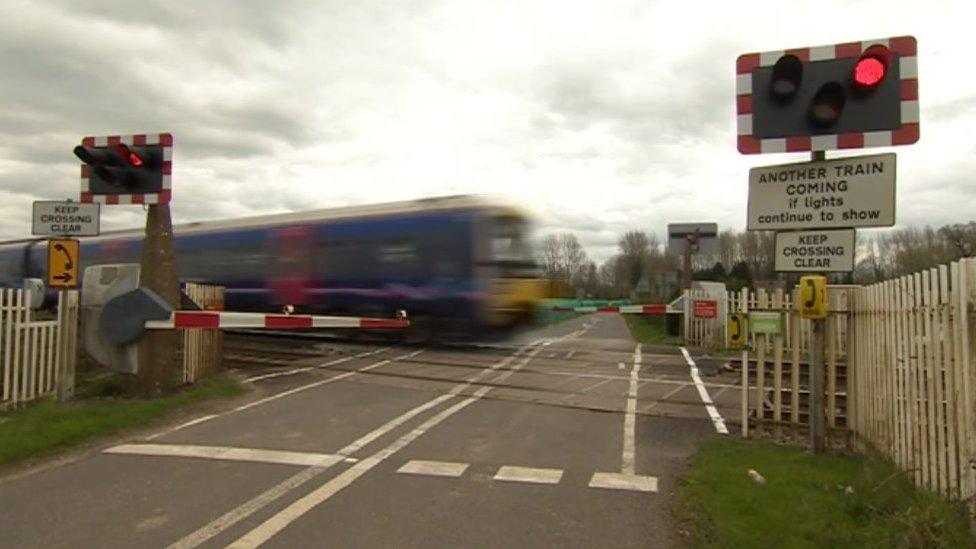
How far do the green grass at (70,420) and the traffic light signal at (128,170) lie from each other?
2693 millimetres

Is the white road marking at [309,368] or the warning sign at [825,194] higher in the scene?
the warning sign at [825,194]

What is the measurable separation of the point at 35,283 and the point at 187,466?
1718 centimetres

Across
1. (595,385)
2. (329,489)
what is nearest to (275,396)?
(329,489)

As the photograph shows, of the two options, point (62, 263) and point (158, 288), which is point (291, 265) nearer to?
point (158, 288)

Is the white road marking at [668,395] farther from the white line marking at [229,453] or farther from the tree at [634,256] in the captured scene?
the tree at [634,256]

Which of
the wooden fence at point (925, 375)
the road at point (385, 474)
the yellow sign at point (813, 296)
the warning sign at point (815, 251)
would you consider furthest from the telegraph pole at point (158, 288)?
the wooden fence at point (925, 375)

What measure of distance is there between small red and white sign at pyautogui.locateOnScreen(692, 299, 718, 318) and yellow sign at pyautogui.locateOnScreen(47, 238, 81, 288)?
56.9 feet

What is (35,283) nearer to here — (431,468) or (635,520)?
(431,468)

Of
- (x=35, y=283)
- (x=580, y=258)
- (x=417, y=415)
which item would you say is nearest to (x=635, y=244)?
(x=580, y=258)

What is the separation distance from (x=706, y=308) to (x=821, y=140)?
15659 mm

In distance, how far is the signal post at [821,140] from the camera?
6121mm

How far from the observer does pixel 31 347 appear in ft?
28.9

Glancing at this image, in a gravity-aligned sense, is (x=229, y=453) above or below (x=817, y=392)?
below

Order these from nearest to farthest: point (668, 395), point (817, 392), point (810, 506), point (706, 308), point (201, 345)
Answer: point (810, 506)
point (817, 392)
point (668, 395)
point (201, 345)
point (706, 308)
